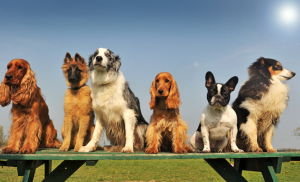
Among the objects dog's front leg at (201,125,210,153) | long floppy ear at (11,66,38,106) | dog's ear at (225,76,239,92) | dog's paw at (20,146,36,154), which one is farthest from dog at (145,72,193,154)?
long floppy ear at (11,66,38,106)

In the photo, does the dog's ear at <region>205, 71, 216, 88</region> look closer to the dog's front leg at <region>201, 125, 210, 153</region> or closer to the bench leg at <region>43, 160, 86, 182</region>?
the dog's front leg at <region>201, 125, 210, 153</region>

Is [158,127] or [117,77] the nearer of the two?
[158,127]

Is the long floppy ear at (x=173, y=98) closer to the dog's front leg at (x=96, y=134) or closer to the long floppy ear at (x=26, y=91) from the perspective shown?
the dog's front leg at (x=96, y=134)

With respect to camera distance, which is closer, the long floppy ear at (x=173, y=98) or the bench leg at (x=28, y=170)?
the bench leg at (x=28, y=170)

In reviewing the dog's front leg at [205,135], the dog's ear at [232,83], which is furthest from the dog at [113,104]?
the dog's ear at [232,83]

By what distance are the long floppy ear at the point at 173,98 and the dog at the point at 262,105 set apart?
4.93 feet

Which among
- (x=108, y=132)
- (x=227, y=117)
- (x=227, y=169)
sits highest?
(x=227, y=117)

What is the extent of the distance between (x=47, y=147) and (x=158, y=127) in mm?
2366

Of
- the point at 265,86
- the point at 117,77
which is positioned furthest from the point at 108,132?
the point at 265,86

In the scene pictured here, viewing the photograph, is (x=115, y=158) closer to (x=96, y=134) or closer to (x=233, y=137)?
(x=96, y=134)

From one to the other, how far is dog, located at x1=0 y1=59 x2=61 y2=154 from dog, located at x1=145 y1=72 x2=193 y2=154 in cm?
194

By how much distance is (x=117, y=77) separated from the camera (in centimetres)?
445

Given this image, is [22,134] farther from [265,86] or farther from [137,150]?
[265,86]

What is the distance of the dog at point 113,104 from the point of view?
4.24 metres
